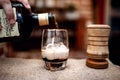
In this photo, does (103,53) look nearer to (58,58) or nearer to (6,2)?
(58,58)

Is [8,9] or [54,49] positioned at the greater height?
[8,9]

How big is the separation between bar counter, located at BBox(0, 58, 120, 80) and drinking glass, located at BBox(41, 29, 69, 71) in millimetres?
28

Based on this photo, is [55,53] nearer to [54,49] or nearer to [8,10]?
[54,49]

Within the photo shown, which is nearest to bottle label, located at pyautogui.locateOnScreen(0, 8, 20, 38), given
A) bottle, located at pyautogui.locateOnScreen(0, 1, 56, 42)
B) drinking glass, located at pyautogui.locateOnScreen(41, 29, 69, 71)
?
bottle, located at pyautogui.locateOnScreen(0, 1, 56, 42)

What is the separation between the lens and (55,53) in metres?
0.67

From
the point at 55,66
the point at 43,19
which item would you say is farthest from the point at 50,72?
the point at 43,19

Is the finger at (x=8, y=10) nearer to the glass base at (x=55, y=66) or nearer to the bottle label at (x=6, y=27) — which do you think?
the bottle label at (x=6, y=27)

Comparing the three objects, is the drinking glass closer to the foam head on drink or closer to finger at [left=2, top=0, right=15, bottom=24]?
the foam head on drink

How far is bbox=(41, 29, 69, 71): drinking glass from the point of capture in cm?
67

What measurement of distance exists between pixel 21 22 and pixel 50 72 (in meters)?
0.20

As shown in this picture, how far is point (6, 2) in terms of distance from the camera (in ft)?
1.96

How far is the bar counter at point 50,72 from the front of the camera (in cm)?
60

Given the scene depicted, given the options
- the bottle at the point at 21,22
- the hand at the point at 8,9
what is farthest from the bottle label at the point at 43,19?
the hand at the point at 8,9

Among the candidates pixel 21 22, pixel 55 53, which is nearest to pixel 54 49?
pixel 55 53
